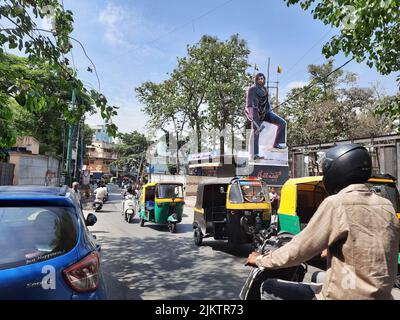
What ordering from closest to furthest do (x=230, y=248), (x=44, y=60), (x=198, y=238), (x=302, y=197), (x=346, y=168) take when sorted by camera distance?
1. (x=346, y=168)
2. (x=44, y=60)
3. (x=302, y=197)
4. (x=230, y=248)
5. (x=198, y=238)

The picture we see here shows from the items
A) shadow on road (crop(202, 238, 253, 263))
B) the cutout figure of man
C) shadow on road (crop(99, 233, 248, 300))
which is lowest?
shadow on road (crop(99, 233, 248, 300))

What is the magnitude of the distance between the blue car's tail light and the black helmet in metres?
1.90

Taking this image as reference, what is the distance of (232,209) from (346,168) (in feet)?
21.5

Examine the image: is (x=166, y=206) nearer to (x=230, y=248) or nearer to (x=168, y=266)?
(x=230, y=248)

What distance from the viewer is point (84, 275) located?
275 centimetres

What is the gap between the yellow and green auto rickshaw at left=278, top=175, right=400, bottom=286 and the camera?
6.38 m

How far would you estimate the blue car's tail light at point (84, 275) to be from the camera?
2660mm

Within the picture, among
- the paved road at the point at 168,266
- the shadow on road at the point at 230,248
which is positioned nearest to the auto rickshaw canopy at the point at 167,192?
the paved road at the point at 168,266

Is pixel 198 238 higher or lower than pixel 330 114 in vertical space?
lower

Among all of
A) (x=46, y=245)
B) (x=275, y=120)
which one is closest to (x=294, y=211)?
(x=46, y=245)

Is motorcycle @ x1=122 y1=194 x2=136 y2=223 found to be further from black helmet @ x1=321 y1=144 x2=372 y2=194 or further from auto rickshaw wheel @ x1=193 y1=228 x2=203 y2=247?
black helmet @ x1=321 y1=144 x2=372 y2=194

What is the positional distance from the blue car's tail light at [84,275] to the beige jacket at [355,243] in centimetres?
165

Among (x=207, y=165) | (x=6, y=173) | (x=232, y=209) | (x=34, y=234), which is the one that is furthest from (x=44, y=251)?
(x=207, y=165)

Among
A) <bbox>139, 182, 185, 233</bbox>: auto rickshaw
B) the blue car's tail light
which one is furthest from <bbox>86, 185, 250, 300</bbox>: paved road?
the blue car's tail light
